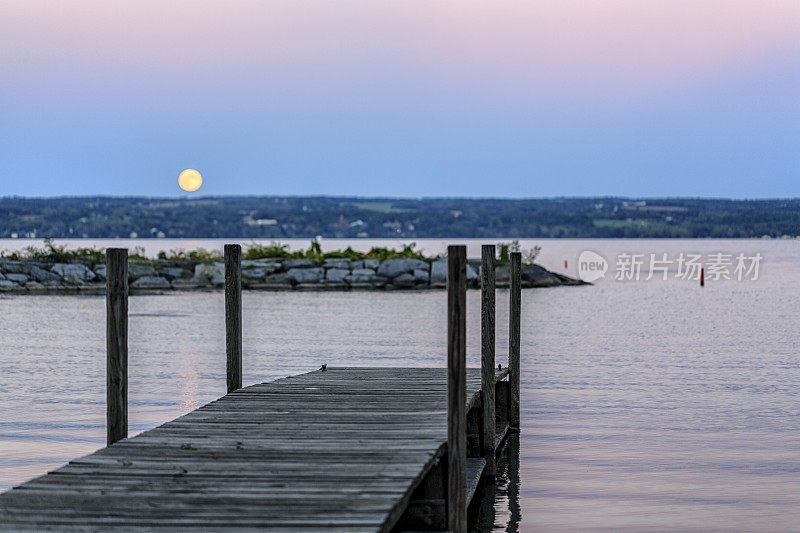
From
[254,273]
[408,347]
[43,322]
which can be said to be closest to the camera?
[408,347]

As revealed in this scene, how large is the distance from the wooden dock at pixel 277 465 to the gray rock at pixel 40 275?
34260mm

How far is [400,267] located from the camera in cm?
4672

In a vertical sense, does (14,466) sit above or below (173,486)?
below

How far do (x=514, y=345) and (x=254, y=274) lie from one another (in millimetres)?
32354

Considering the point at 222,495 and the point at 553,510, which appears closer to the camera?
the point at 222,495

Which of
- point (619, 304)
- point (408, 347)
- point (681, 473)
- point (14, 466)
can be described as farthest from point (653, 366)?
point (619, 304)

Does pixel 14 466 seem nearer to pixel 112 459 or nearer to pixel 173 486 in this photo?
pixel 112 459

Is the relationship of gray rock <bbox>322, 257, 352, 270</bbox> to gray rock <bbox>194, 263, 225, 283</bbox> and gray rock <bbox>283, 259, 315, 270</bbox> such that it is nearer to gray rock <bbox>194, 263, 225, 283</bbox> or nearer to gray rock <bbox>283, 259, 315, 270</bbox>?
gray rock <bbox>283, 259, 315, 270</bbox>

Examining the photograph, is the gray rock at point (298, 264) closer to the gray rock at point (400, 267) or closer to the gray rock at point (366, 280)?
the gray rock at point (366, 280)

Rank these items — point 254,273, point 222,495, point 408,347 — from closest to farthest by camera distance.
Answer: point 222,495 → point 408,347 → point 254,273

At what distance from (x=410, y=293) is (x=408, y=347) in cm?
1978

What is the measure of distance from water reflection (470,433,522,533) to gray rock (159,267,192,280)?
113ft

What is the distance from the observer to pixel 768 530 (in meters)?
10.0

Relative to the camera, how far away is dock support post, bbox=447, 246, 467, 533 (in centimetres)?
777
